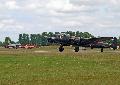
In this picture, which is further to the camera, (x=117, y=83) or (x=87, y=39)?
(x=87, y=39)

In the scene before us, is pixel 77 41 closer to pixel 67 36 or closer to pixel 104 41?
pixel 67 36

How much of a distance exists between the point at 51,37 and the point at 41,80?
5756cm

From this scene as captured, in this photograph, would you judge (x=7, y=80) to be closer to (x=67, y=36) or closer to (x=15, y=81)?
(x=15, y=81)

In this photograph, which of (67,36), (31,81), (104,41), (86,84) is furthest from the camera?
(104,41)

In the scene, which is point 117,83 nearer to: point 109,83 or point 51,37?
point 109,83

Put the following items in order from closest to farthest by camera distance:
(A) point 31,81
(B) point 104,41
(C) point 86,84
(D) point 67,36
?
1. (C) point 86,84
2. (A) point 31,81
3. (D) point 67,36
4. (B) point 104,41

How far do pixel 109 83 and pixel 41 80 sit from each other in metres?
4.39

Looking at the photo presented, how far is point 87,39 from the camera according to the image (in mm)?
83625

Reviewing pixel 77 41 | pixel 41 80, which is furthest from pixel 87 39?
pixel 41 80

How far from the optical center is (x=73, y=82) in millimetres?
22391

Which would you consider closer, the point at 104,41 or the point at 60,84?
the point at 60,84

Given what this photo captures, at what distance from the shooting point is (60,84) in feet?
70.5

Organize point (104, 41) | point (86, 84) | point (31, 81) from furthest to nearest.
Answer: point (104, 41)
point (31, 81)
point (86, 84)

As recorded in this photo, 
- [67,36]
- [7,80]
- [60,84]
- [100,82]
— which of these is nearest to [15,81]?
[7,80]
